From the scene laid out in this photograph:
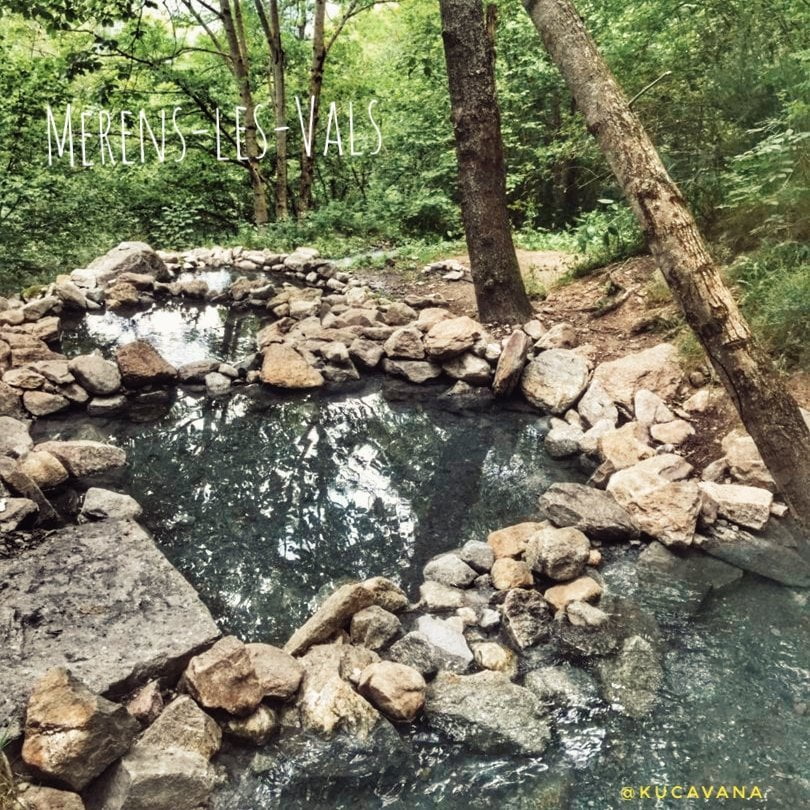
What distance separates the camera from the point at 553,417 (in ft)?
16.0

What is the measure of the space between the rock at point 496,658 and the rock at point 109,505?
79.8 inches

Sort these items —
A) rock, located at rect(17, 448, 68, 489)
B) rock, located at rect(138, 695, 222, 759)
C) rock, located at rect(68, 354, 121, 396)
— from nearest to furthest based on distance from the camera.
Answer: rock, located at rect(138, 695, 222, 759) → rock, located at rect(17, 448, 68, 489) → rock, located at rect(68, 354, 121, 396)

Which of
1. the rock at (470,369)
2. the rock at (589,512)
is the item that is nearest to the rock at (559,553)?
the rock at (589,512)

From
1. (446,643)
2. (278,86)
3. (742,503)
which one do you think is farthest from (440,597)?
(278,86)

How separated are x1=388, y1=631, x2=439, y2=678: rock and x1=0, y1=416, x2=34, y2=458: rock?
277cm

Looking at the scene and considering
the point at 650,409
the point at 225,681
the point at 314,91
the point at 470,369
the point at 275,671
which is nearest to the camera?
the point at 225,681

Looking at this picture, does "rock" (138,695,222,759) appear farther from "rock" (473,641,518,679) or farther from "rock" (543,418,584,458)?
"rock" (543,418,584,458)

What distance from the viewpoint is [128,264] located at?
28.6 ft

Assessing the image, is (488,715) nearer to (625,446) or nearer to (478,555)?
(478,555)

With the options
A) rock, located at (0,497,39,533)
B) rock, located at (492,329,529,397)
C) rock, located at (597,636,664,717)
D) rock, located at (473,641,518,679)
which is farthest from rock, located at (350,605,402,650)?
rock, located at (492,329,529,397)

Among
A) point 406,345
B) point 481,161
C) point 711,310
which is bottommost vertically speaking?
point 406,345

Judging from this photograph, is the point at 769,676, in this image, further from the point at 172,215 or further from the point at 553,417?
the point at 172,215

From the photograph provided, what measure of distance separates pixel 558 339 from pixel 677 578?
9.02 feet

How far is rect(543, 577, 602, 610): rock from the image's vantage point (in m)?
2.90
